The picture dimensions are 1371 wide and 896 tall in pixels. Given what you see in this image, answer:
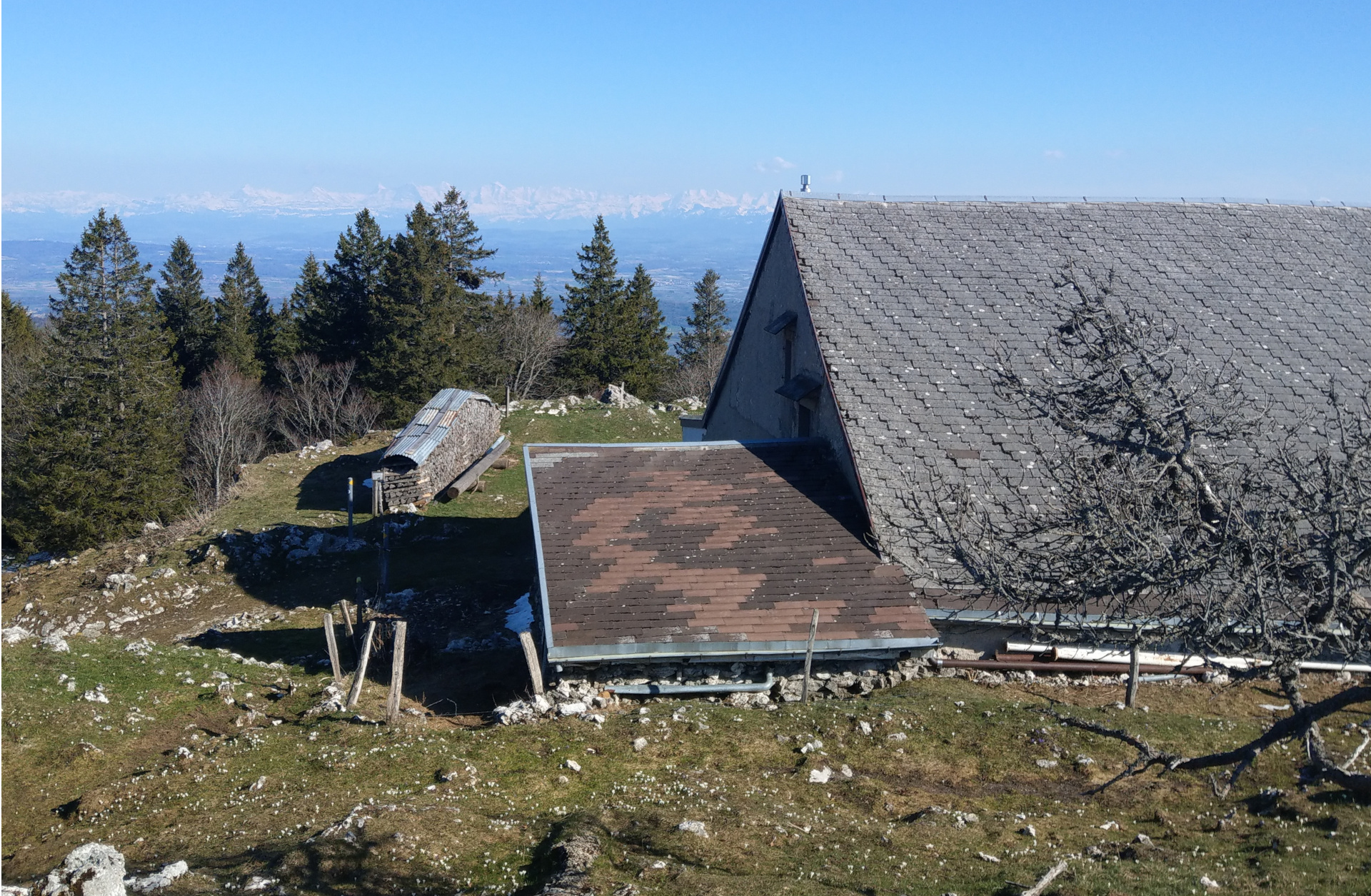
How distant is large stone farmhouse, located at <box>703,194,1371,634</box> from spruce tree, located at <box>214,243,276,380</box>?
43045 mm

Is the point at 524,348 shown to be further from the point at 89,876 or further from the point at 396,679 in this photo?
the point at 89,876

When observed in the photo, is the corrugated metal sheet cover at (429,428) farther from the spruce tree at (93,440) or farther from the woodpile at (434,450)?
the spruce tree at (93,440)

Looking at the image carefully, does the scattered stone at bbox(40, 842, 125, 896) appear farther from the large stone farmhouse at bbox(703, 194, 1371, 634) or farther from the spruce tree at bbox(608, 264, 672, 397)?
the spruce tree at bbox(608, 264, 672, 397)

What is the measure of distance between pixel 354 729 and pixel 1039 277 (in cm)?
1516

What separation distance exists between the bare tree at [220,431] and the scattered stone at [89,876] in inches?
1476

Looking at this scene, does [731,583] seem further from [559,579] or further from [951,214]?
[951,214]

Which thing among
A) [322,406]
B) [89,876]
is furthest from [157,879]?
[322,406]

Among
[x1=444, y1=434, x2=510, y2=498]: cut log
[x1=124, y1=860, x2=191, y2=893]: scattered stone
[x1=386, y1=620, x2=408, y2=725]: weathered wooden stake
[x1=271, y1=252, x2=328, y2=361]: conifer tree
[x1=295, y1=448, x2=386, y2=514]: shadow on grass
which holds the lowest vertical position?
→ [x1=295, y1=448, x2=386, y2=514]: shadow on grass

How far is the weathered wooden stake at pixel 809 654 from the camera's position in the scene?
1419cm

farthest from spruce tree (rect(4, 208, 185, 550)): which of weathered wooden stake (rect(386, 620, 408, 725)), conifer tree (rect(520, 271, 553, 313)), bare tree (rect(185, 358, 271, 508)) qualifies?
conifer tree (rect(520, 271, 553, 313))

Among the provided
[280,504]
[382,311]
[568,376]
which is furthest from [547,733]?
[568,376]

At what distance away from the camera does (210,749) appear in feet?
43.2

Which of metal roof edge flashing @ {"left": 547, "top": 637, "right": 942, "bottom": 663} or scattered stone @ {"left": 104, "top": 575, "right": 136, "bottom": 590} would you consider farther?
scattered stone @ {"left": 104, "top": 575, "right": 136, "bottom": 590}

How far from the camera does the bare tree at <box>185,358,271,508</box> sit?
4509 cm
